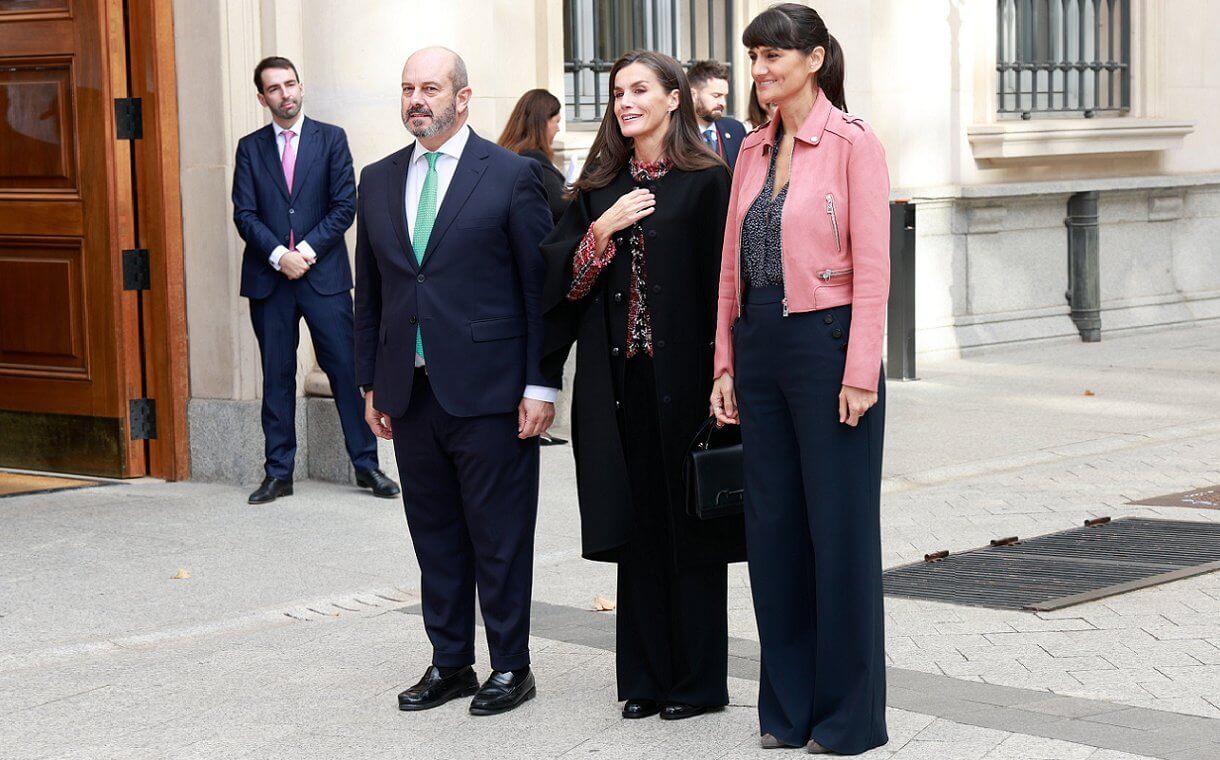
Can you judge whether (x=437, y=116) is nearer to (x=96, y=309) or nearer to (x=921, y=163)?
(x=96, y=309)

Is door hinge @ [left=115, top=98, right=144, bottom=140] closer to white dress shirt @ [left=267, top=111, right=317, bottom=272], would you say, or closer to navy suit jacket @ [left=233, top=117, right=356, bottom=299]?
navy suit jacket @ [left=233, top=117, right=356, bottom=299]

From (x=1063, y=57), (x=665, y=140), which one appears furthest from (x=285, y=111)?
(x=1063, y=57)

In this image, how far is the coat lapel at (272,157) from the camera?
8844 mm

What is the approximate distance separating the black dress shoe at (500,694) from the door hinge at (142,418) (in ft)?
15.3

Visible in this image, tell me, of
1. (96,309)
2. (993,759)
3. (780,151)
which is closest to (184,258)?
(96,309)

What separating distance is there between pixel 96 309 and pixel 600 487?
199 inches

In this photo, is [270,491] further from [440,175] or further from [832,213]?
[832,213]

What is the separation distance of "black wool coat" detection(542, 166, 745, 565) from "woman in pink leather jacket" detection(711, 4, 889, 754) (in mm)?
221

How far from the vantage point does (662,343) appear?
5.10 m

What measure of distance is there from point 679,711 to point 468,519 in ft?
2.68

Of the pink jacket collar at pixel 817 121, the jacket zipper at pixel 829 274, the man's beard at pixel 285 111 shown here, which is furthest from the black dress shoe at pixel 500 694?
the man's beard at pixel 285 111

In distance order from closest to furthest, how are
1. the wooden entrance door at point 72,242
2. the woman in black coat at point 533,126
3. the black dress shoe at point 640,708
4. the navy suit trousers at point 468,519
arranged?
the black dress shoe at point 640,708
the navy suit trousers at point 468,519
the wooden entrance door at point 72,242
the woman in black coat at point 533,126

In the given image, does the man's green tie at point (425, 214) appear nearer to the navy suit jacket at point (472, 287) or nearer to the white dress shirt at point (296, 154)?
the navy suit jacket at point (472, 287)

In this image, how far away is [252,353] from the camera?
930cm
